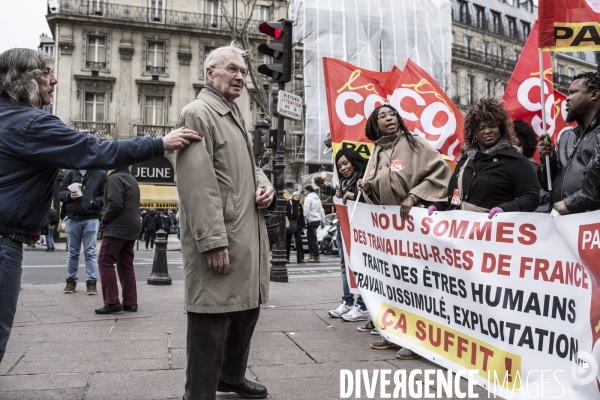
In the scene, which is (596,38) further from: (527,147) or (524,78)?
(524,78)

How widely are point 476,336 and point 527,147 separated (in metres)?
2.57

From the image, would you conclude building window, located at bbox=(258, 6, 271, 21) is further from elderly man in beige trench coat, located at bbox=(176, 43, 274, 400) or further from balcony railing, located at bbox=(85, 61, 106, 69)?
elderly man in beige trench coat, located at bbox=(176, 43, 274, 400)

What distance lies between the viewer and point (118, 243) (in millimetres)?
6516

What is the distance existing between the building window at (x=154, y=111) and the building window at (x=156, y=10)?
5093 mm

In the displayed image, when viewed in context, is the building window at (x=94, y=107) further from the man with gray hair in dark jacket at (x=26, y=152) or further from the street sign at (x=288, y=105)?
the man with gray hair in dark jacket at (x=26, y=152)

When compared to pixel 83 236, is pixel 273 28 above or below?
above

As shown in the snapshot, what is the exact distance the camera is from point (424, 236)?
417 cm

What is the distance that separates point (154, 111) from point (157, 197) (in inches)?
218

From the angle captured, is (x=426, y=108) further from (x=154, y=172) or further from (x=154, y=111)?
(x=154, y=111)

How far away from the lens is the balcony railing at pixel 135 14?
3634 centimetres

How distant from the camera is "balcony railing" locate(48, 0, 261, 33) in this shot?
3634cm

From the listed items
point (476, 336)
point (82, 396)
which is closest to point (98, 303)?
point (82, 396)

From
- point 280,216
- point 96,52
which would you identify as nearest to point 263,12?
point 96,52

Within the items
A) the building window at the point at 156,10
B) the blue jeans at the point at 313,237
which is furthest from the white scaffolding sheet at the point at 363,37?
the building window at the point at 156,10
